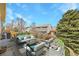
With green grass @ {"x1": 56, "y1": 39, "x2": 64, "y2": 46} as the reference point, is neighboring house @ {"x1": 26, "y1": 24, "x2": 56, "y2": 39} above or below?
above

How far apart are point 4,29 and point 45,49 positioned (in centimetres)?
36

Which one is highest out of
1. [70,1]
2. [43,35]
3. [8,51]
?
[70,1]

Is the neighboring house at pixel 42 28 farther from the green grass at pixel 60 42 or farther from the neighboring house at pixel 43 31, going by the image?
the green grass at pixel 60 42

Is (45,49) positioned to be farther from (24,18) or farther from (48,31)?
(24,18)

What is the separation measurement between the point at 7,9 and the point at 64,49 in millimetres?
559

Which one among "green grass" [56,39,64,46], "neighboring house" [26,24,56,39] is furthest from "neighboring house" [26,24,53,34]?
Answer: "green grass" [56,39,64,46]

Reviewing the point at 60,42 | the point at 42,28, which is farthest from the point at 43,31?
the point at 60,42

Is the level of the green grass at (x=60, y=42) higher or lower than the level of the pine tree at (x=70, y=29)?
lower

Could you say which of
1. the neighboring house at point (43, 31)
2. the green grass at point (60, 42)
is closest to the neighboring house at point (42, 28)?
the neighboring house at point (43, 31)

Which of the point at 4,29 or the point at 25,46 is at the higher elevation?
the point at 4,29

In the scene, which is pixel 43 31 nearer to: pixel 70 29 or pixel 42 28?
pixel 42 28

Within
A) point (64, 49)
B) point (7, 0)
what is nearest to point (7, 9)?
point (7, 0)

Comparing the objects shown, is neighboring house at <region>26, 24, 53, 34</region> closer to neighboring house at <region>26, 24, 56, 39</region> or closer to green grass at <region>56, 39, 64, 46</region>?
neighboring house at <region>26, 24, 56, 39</region>

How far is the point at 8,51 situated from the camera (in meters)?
1.18
